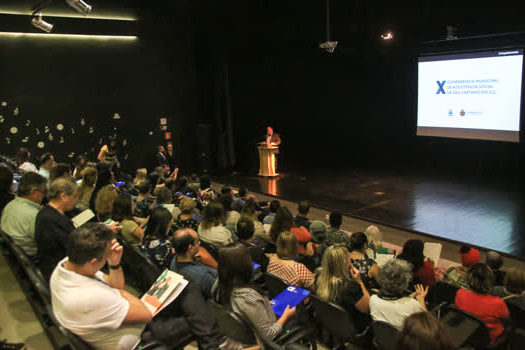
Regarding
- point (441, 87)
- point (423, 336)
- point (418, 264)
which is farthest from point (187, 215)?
point (441, 87)

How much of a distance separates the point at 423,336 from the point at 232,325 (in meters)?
1.10

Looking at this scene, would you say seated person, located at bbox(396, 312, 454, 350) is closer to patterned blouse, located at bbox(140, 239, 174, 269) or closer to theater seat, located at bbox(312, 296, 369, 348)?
theater seat, located at bbox(312, 296, 369, 348)

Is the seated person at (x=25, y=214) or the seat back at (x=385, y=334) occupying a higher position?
the seated person at (x=25, y=214)

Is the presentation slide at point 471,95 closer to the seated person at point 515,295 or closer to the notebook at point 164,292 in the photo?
the seated person at point 515,295

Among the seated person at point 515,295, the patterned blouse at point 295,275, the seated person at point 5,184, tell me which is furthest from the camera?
the seated person at point 5,184

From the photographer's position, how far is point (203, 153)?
11.5m

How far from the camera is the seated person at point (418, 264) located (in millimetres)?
3475

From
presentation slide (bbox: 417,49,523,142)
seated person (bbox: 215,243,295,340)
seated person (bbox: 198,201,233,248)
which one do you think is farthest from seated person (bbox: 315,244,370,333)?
presentation slide (bbox: 417,49,523,142)

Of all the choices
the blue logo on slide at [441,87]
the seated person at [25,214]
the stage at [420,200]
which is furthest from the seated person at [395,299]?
the blue logo on slide at [441,87]

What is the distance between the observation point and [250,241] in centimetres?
393

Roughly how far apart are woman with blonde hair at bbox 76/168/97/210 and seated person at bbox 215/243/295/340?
319 centimetres

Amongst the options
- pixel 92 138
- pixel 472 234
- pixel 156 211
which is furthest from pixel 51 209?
pixel 92 138

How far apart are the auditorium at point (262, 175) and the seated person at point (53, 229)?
15mm

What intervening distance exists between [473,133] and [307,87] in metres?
5.13
